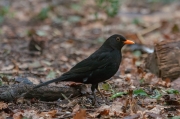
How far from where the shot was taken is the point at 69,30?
38.0 ft

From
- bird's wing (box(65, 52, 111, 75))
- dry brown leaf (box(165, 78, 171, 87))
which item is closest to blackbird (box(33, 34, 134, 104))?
bird's wing (box(65, 52, 111, 75))

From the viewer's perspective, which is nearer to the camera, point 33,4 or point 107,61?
point 107,61

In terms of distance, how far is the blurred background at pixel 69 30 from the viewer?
8461 mm

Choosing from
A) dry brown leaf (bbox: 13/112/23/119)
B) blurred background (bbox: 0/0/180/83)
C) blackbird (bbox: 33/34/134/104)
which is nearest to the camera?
dry brown leaf (bbox: 13/112/23/119)

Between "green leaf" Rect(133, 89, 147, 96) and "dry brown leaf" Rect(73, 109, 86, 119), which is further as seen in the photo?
"green leaf" Rect(133, 89, 147, 96)

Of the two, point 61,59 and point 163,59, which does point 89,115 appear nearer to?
point 163,59

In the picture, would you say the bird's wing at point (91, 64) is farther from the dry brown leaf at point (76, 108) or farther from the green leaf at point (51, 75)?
the green leaf at point (51, 75)

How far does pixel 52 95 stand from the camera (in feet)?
17.3

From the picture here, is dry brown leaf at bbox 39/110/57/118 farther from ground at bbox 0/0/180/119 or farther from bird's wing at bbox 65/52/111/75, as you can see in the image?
bird's wing at bbox 65/52/111/75

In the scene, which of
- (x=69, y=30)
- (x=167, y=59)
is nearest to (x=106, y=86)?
(x=167, y=59)

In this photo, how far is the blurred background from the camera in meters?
8.46

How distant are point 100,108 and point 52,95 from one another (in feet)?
2.24

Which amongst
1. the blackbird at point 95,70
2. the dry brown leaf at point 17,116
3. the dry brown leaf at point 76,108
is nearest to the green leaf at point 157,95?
the blackbird at point 95,70

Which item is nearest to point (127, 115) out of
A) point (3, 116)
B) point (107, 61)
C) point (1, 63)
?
point (107, 61)
